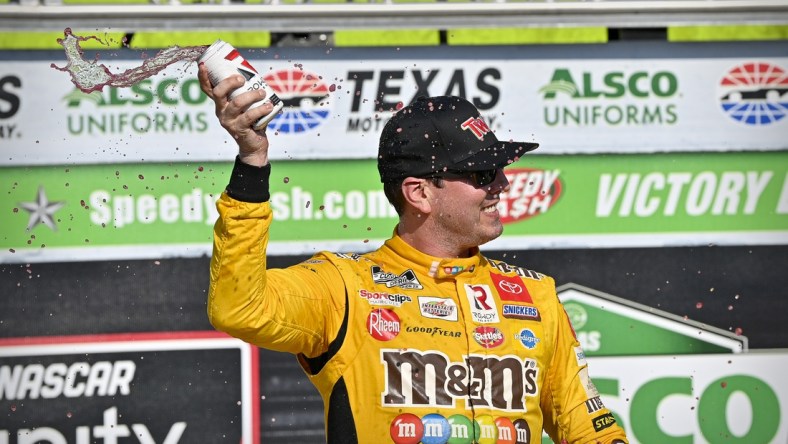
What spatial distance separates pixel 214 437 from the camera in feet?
14.6

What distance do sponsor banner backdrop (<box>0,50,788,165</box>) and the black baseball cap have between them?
5.84 feet

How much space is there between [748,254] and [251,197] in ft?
10.0

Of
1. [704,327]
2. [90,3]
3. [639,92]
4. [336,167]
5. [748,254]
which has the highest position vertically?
[90,3]

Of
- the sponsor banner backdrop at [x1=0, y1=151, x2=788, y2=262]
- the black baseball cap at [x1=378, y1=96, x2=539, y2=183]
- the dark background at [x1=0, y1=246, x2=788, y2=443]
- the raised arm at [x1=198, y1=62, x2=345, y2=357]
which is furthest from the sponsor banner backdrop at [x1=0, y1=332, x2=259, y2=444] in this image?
the raised arm at [x1=198, y1=62, x2=345, y2=357]

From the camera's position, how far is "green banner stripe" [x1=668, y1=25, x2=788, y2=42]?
15.1ft

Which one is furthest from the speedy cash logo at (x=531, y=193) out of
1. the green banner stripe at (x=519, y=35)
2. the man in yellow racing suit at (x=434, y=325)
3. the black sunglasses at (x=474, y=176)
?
the black sunglasses at (x=474, y=176)

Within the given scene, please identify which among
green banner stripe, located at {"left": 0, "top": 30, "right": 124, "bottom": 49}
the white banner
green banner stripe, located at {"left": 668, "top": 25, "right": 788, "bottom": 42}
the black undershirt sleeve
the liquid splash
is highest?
green banner stripe, located at {"left": 668, "top": 25, "right": 788, "bottom": 42}

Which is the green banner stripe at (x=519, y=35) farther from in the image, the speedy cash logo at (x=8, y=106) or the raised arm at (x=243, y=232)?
the raised arm at (x=243, y=232)

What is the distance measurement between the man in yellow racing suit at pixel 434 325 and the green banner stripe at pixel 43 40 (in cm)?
209

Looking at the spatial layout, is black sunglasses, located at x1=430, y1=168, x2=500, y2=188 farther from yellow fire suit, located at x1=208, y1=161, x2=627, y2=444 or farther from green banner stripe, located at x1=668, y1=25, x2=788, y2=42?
green banner stripe, located at x1=668, y1=25, x2=788, y2=42

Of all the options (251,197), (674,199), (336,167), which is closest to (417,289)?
(251,197)

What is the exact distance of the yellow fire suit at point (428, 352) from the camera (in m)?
2.49

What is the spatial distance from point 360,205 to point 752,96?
1.80 metres

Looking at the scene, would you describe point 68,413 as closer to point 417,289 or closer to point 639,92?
point 417,289
